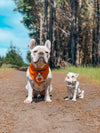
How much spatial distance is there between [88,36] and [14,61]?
16.4 meters

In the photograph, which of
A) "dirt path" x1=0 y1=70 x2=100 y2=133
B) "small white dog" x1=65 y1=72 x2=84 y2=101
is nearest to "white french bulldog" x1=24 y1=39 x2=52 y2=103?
"dirt path" x1=0 y1=70 x2=100 y2=133

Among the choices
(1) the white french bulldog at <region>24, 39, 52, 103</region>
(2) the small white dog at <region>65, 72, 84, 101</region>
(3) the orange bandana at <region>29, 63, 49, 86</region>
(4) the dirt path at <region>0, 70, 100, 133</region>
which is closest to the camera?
(4) the dirt path at <region>0, 70, 100, 133</region>

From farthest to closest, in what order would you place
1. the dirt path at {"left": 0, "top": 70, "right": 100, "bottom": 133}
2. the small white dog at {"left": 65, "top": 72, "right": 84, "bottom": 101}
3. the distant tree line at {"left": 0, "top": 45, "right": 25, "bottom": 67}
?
the distant tree line at {"left": 0, "top": 45, "right": 25, "bottom": 67} → the small white dog at {"left": 65, "top": 72, "right": 84, "bottom": 101} → the dirt path at {"left": 0, "top": 70, "right": 100, "bottom": 133}

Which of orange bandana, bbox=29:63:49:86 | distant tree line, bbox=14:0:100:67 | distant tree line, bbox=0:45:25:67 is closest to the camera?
orange bandana, bbox=29:63:49:86

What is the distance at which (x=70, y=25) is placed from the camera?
22.4m

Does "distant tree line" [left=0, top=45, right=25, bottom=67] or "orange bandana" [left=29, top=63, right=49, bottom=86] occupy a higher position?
"orange bandana" [left=29, top=63, right=49, bottom=86]

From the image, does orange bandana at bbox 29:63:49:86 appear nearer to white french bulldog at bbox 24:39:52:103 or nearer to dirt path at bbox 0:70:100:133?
white french bulldog at bbox 24:39:52:103

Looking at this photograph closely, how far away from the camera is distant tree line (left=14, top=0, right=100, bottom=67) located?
19703 millimetres

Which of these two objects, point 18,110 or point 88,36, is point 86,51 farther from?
point 18,110

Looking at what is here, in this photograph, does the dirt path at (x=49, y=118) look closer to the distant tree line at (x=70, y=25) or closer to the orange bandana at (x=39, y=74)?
the orange bandana at (x=39, y=74)

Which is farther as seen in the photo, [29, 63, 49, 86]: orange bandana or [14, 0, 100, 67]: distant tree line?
A: [14, 0, 100, 67]: distant tree line

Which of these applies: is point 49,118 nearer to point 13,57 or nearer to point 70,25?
point 70,25

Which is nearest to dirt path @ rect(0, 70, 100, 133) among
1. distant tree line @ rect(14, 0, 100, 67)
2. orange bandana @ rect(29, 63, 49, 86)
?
orange bandana @ rect(29, 63, 49, 86)

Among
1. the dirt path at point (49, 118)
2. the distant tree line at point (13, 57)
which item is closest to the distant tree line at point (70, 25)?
the distant tree line at point (13, 57)
